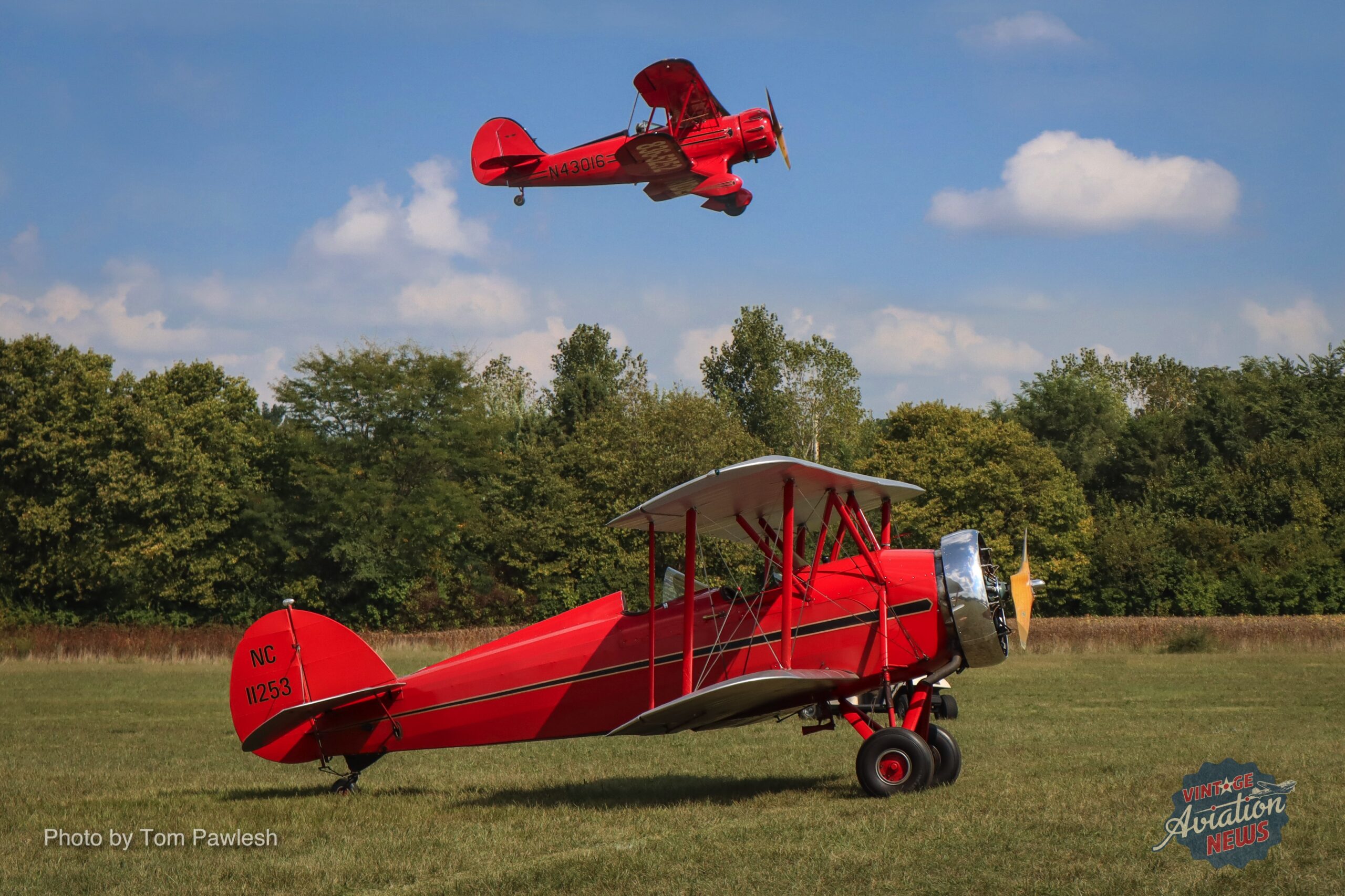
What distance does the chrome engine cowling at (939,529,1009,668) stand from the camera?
364 inches

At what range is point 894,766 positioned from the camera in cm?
894

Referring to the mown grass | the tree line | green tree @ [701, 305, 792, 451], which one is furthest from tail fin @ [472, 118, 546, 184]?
green tree @ [701, 305, 792, 451]

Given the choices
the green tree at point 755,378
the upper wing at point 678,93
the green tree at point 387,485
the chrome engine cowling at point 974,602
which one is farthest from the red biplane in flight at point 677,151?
the green tree at point 755,378

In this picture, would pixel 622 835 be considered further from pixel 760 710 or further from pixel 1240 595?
pixel 1240 595

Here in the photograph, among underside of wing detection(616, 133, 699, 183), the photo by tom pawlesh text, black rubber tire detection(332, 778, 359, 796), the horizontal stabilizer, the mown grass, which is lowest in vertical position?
the mown grass

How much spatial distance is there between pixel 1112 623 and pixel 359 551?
29253 millimetres

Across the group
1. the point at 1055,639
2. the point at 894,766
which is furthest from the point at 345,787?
the point at 1055,639

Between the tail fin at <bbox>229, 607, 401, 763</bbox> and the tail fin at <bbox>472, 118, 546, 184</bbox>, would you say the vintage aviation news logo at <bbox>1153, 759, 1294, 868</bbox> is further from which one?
the tail fin at <bbox>472, 118, 546, 184</bbox>

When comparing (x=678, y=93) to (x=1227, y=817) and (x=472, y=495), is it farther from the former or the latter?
(x=472, y=495)

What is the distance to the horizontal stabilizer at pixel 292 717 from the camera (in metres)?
9.49

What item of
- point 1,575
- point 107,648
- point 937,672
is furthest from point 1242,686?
point 1,575

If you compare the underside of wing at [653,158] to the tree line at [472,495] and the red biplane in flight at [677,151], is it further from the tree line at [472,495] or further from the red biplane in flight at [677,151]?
the tree line at [472,495]

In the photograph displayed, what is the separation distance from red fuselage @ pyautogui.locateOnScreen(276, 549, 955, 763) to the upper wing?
903 centimetres

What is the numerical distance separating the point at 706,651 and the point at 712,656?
7cm
